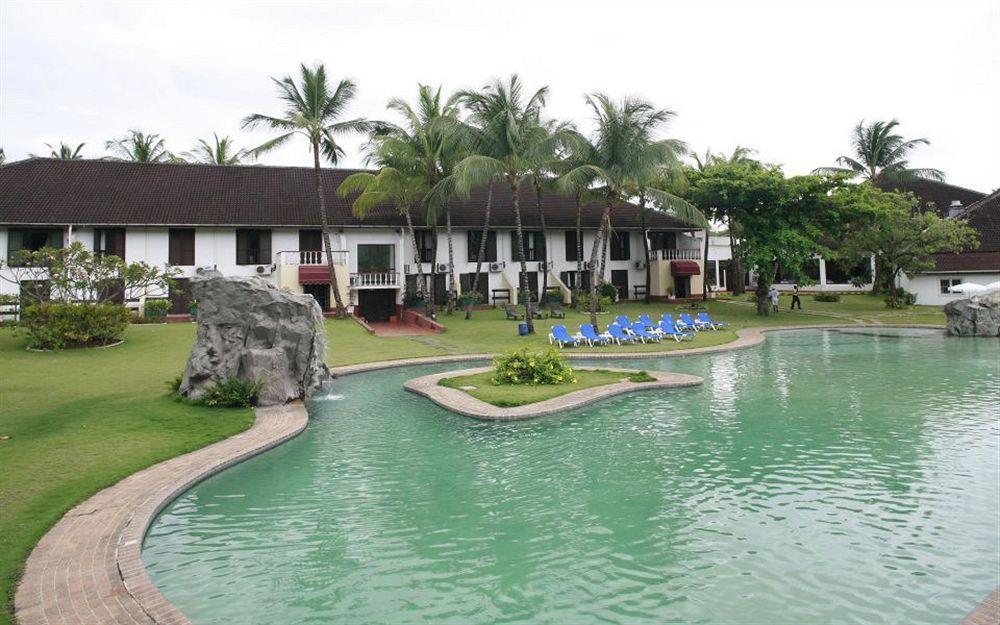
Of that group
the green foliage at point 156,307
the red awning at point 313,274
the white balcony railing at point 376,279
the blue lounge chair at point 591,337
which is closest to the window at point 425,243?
the white balcony railing at point 376,279

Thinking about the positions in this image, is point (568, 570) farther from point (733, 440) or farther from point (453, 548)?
point (733, 440)

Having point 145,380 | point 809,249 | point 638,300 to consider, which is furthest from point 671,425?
point 638,300

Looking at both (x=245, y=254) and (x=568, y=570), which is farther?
(x=245, y=254)

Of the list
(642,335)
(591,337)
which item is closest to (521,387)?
(591,337)

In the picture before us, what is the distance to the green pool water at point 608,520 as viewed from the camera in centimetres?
585

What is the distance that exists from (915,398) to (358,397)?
12.8m

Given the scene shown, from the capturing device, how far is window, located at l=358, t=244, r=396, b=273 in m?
36.7

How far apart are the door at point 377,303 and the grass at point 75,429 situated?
16218 mm

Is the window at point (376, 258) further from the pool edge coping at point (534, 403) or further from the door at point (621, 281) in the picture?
the pool edge coping at point (534, 403)

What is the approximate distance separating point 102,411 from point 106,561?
776 cm

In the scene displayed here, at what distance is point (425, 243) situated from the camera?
38.7 metres

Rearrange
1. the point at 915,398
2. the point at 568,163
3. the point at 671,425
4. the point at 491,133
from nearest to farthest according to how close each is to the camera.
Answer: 1. the point at 671,425
2. the point at 915,398
3. the point at 491,133
4. the point at 568,163

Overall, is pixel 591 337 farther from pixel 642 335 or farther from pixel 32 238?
pixel 32 238

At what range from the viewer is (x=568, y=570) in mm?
6410
